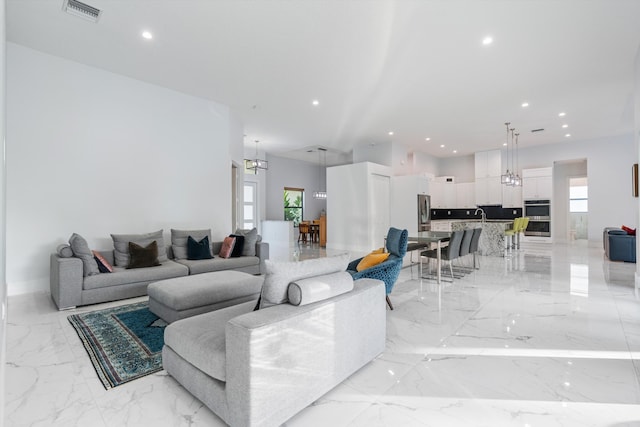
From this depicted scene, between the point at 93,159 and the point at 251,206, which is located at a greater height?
the point at 93,159

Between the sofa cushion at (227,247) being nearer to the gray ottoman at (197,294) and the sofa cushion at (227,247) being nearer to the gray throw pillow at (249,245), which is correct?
the gray throw pillow at (249,245)

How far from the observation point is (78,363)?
2230mm

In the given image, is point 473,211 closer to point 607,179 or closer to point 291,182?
point 607,179

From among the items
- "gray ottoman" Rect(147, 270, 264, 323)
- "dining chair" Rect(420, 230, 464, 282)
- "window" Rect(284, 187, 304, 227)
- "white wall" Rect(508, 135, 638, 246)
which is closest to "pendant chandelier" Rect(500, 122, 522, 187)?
"white wall" Rect(508, 135, 638, 246)

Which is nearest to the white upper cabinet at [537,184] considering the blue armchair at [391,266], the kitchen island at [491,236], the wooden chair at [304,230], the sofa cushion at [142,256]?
the kitchen island at [491,236]

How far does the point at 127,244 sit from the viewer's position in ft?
13.7

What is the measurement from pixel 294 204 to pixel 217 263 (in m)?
8.28

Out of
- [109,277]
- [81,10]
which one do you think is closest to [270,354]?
[109,277]

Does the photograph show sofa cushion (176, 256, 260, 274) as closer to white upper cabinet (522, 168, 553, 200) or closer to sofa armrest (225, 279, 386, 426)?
sofa armrest (225, 279, 386, 426)

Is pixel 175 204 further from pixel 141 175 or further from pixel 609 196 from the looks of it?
pixel 609 196

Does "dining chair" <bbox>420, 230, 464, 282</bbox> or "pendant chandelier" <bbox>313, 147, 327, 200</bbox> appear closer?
"dining chair" <bbox>420, 230, 464, 282</bbox>

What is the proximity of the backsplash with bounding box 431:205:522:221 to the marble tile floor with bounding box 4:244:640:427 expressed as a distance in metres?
7.04

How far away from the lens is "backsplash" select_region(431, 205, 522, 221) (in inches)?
396

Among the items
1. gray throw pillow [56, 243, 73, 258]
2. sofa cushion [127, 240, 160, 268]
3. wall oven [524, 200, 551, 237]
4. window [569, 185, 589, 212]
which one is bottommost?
sofa cushion [127, 240, 160, 268]
